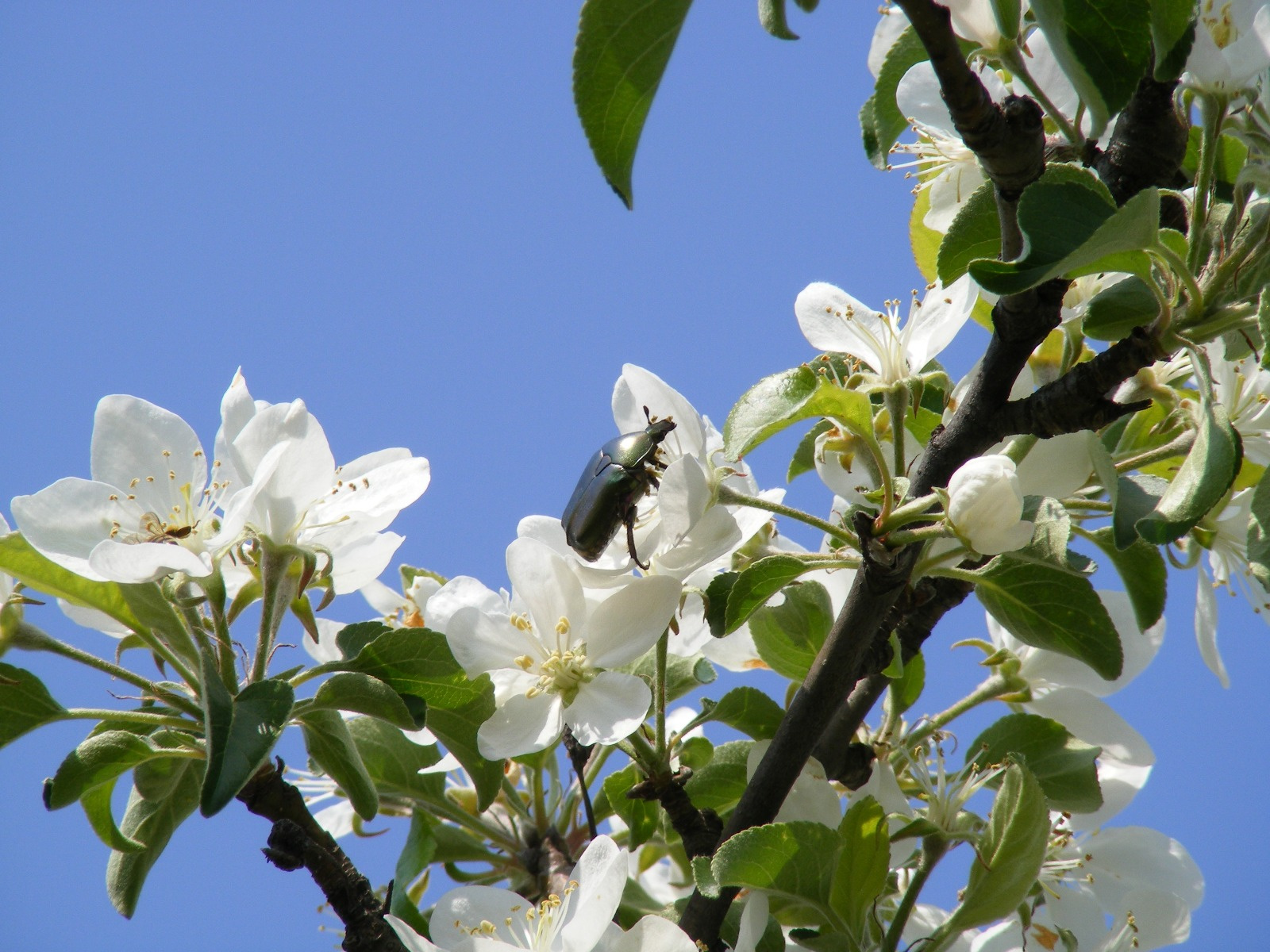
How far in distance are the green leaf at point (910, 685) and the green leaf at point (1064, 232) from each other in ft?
2.59

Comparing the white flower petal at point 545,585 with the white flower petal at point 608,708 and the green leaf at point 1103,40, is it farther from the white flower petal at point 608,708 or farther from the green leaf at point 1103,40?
the green leaf at point 1103,40

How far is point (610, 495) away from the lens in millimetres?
1341

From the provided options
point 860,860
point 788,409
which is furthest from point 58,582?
point 860,860

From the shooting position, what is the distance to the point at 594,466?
140 cm

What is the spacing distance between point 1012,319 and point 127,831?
1.23 metres

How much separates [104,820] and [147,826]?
7 centimetres

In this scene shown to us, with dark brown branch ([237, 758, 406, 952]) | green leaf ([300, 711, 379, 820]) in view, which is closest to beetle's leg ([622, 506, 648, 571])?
green leaf ([300, 711, 379, 820])

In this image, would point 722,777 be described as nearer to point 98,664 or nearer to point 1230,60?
point 98,664

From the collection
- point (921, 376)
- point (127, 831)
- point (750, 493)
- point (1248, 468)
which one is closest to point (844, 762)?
point (750, 493)

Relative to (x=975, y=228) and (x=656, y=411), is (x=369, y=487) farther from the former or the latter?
(x=975, y=228)

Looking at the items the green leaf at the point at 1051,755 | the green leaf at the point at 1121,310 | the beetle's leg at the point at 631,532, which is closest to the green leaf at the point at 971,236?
the green leaf at the point at 1121,310

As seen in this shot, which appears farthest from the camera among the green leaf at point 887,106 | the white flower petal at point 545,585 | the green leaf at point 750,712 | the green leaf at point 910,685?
the green leaf at point 910,685

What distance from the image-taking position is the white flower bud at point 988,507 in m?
1.15

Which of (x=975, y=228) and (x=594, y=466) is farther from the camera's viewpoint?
(x=594, y=466)
